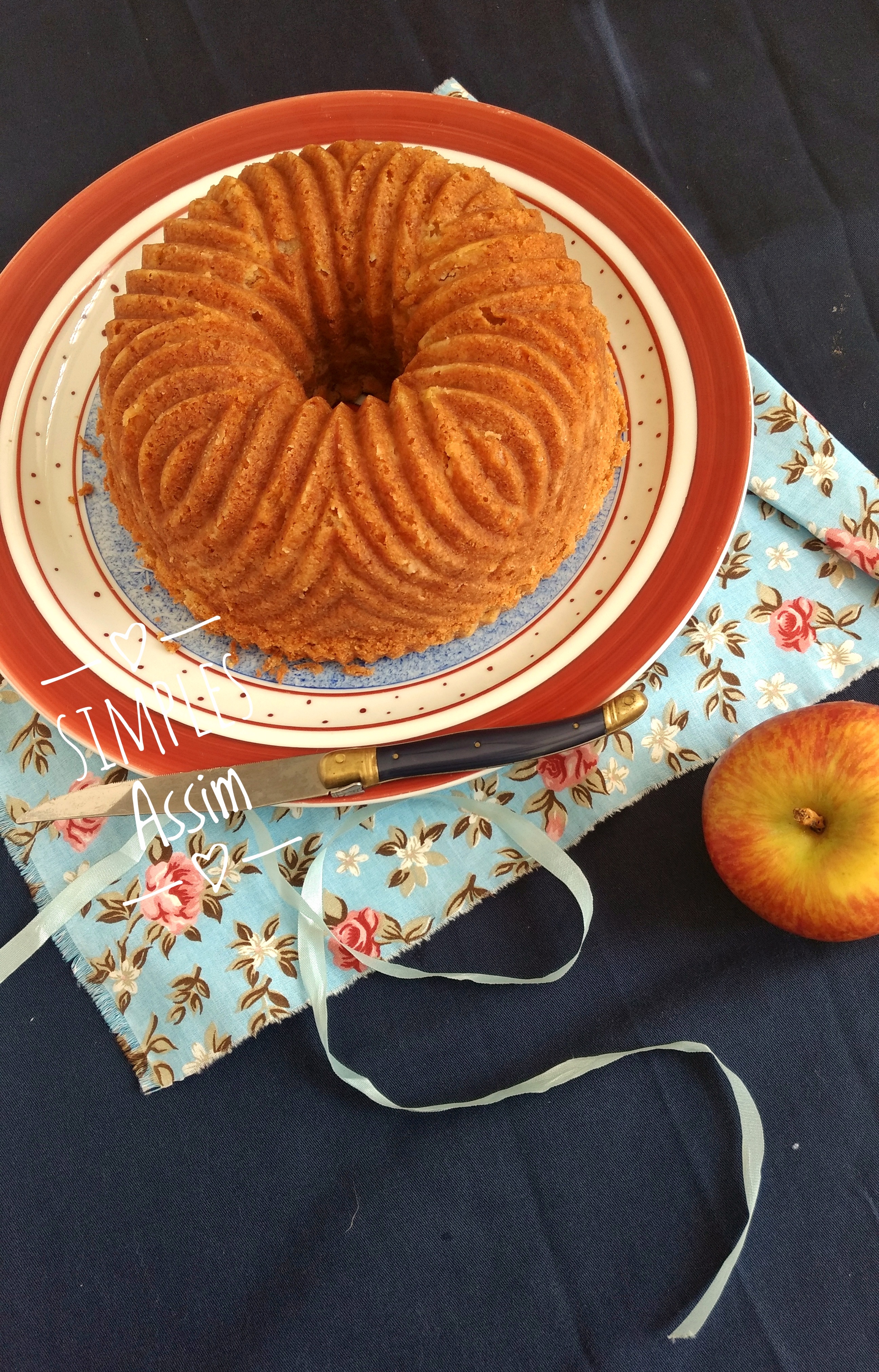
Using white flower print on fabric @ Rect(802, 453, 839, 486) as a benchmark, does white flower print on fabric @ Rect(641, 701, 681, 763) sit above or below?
below

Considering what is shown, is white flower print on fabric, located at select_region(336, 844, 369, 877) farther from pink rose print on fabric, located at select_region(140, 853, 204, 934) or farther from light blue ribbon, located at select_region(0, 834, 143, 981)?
light blue ribbon, located at select_region(0, 834, 143, 981)

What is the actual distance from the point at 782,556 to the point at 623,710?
1.98ft

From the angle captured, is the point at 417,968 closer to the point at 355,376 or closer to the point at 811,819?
the point at 811,819

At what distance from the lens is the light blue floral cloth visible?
1774 millimetres

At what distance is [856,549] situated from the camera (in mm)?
1882

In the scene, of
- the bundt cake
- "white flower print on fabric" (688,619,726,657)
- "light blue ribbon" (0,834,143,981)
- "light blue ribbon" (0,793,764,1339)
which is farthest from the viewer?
"white flower print on fabric" (688,619,726,657)

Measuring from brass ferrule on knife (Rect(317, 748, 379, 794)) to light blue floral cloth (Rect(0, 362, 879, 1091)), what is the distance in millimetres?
227

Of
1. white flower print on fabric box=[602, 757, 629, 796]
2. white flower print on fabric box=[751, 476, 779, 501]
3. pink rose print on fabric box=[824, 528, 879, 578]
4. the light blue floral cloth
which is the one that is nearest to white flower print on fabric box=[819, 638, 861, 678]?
the light blue floral cloth

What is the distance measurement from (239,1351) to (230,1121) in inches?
15.4

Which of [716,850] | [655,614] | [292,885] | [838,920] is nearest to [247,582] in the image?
[292,885]

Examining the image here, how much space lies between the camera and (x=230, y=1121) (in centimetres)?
174

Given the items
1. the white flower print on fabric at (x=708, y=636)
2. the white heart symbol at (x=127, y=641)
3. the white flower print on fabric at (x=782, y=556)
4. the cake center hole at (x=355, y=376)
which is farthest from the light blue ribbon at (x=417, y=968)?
the cake center hole at (x=355, y=376)

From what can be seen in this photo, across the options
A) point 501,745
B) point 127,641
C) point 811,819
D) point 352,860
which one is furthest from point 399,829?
point 811,819

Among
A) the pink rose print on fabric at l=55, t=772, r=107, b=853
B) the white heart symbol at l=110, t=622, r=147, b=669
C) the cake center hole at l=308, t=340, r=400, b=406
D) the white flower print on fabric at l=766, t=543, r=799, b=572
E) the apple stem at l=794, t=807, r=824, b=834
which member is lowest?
the apple stem at l=794, t=807, r=824, b=834
